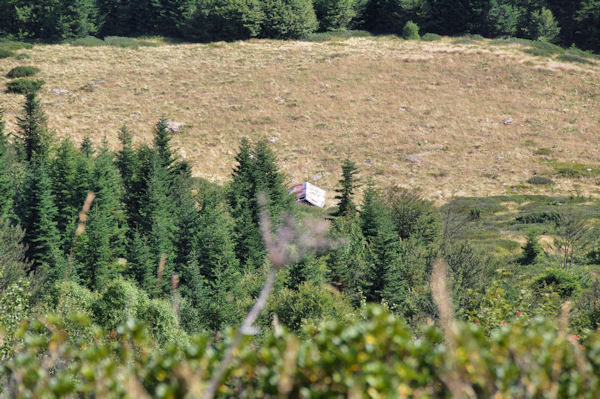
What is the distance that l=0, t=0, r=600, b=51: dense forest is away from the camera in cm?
11556

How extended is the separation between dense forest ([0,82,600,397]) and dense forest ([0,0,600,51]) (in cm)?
5676

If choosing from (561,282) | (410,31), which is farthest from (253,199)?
(410,31)

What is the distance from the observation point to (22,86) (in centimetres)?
8888

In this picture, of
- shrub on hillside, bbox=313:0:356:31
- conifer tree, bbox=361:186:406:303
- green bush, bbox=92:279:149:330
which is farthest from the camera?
shrub on hillside, bbox=313:0:356:31

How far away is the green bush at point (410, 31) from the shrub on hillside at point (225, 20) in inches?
1237

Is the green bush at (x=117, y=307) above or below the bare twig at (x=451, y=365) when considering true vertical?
below

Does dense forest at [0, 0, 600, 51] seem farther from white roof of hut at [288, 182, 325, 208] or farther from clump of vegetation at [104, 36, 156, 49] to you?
white roof of hut at [288, 182, 325, 208]

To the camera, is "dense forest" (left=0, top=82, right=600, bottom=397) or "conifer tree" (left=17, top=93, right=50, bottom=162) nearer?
"dense forest" (left=0, top=82, right=600, bottom=397)

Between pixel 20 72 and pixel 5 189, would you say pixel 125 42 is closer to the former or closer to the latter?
pixel 20 72

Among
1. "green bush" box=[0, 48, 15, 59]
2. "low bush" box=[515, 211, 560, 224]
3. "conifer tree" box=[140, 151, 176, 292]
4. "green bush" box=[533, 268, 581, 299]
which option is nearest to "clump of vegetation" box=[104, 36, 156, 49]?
"green bush" box=[0, 48, 15, 59]

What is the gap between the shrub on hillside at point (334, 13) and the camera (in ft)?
407

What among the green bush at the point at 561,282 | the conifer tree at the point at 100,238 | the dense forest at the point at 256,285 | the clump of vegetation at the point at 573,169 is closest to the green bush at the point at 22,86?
the dense forest at the point at 256,285

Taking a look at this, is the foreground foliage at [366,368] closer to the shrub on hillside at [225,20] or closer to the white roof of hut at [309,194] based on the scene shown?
the white roof of hut at [309,194]

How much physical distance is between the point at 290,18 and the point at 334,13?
1314cm
